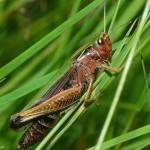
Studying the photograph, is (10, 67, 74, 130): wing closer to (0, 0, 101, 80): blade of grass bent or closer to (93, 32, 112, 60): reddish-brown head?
(93, 32, 112, 60): reddish-brown head

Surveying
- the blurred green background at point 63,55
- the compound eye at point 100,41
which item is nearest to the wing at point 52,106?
the blurred green background at point 63,55

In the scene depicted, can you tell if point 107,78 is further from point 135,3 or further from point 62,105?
point 135,3

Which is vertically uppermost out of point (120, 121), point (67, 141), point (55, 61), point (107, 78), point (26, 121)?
point (55, 61)

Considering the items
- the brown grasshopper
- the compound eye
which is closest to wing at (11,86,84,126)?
the brown grasshopper

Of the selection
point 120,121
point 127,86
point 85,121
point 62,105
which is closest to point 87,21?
point 62,105

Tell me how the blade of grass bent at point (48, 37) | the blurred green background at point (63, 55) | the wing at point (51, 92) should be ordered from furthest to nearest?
the blurred green background at point (63, 55)
the wing at point (51, 92)
the blade of grass bent at point (48, 37)

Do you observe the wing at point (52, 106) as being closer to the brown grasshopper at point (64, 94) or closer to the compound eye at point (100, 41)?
the brown grasshopper at point (64, 94)

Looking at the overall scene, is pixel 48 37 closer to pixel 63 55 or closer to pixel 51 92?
pixel 51 92
